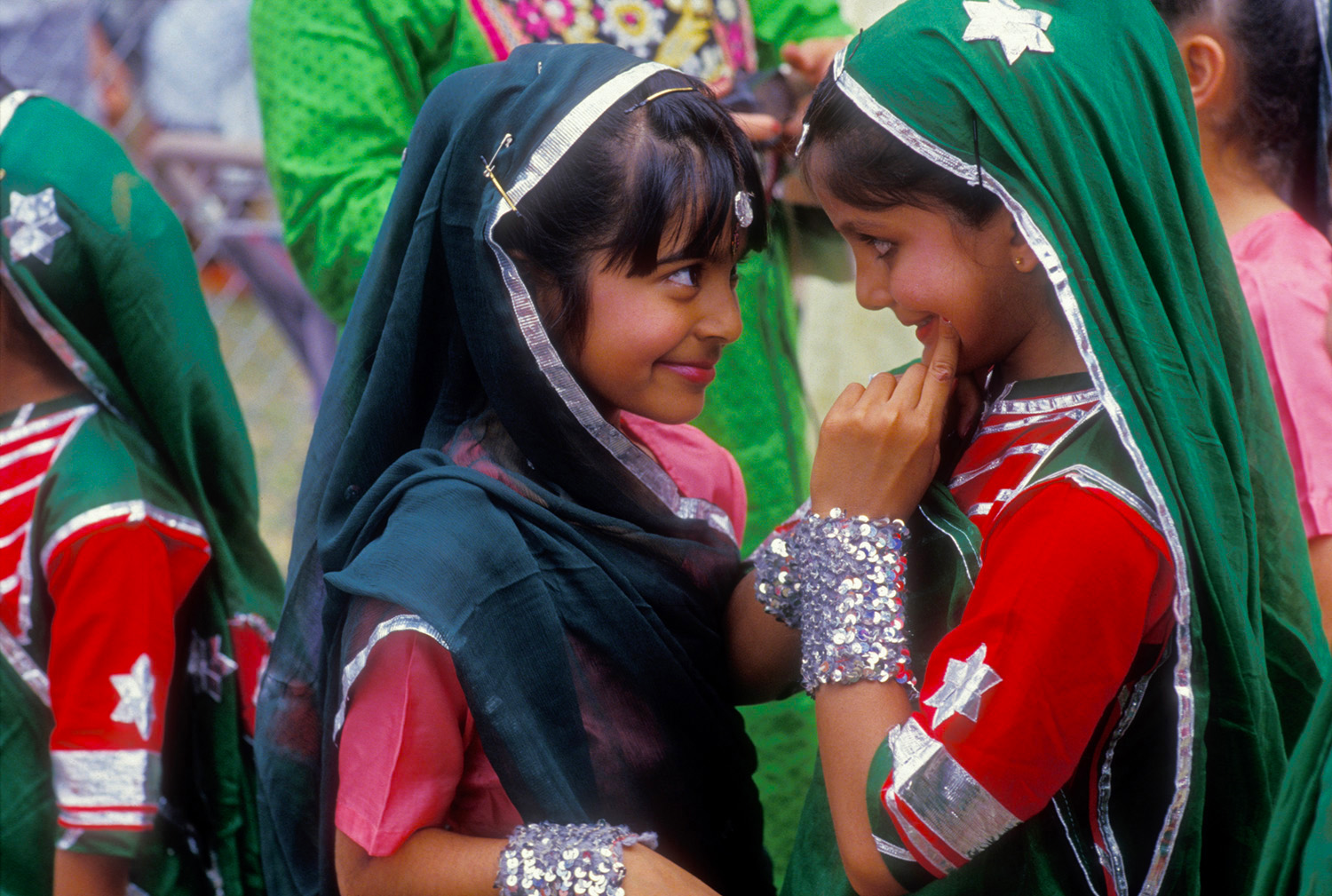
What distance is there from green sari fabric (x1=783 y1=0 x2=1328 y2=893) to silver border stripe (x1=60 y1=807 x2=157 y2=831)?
3.84 ft

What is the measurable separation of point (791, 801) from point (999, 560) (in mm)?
1054

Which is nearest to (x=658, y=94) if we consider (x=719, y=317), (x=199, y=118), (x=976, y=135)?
(x=719, y=317)

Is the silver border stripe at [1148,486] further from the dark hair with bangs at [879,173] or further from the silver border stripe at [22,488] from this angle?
the silver border stripe at [22,488]

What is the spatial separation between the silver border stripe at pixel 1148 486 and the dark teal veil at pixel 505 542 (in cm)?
45

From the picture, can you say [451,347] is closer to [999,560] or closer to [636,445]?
[636,445]

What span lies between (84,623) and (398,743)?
0.68 metres

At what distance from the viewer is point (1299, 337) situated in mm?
1782

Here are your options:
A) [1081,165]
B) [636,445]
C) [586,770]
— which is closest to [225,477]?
[636,445]

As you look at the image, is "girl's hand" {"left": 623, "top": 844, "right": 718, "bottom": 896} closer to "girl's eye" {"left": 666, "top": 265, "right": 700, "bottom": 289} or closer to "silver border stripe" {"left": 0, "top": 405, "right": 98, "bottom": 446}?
"girl's eye" {"left": 666, "top": 265, "right": 700, "bottom": 289}

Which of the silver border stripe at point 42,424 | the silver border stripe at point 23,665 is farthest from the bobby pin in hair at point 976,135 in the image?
the silver border stripe at point 23,665

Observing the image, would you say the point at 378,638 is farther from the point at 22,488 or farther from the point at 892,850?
the point at 22,488

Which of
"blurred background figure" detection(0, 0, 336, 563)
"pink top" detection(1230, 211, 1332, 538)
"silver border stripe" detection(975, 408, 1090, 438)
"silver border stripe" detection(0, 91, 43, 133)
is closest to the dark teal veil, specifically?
"silver border stripe" detection(975, 408, 1090, 438)

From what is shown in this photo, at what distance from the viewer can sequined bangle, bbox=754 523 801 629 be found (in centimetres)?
147

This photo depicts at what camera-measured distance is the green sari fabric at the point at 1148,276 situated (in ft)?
4.03
